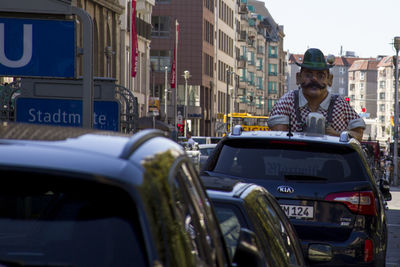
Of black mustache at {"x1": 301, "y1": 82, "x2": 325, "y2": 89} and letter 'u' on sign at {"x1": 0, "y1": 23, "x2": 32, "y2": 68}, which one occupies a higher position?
letter 'u' on sign at {"x1": 0, "y1": 23, "x2": 32, "y2": 68}

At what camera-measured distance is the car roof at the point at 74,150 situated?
2.77m

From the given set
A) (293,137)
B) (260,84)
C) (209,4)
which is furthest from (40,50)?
(260,84)

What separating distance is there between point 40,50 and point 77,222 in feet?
21.8

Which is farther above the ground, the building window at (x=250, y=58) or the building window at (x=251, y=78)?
the building window at (x=250, y=58)

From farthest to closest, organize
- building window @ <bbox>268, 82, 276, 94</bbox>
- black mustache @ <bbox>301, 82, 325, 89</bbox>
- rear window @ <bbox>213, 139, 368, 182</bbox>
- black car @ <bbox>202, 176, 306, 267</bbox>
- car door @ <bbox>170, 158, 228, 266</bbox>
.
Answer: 1. building window @ <bbox>268, 82, 276, 94</bbox>
2. black mustache @ <bbox>301, 82, 325, 89</bbox>
3. rear window @ <bbox>213, 139, 368, 182</bbox>
4. black car @ <bbox>202, 176, 306, 267</bbox>
5. car door @ <bbox>170, 158, 228, 266</bbox>

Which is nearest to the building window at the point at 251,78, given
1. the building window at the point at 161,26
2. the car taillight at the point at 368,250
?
the building window at the point at 161,26

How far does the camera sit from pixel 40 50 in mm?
9359

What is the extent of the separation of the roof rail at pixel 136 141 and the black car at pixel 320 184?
18.7 ft

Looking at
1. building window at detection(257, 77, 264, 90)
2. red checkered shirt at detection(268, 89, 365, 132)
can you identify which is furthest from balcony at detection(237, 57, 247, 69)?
red checkered shirt at detection(268, 89, 365, 132)

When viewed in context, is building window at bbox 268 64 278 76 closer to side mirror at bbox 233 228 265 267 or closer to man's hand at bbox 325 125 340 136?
man's hand at bbox 325 125 340 136

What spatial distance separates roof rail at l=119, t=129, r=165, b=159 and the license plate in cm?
568

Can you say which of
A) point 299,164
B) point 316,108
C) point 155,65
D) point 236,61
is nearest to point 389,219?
point 316,108

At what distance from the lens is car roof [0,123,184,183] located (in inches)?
109

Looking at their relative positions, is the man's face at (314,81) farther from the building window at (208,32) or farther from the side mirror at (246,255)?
the building window at (208,32)
